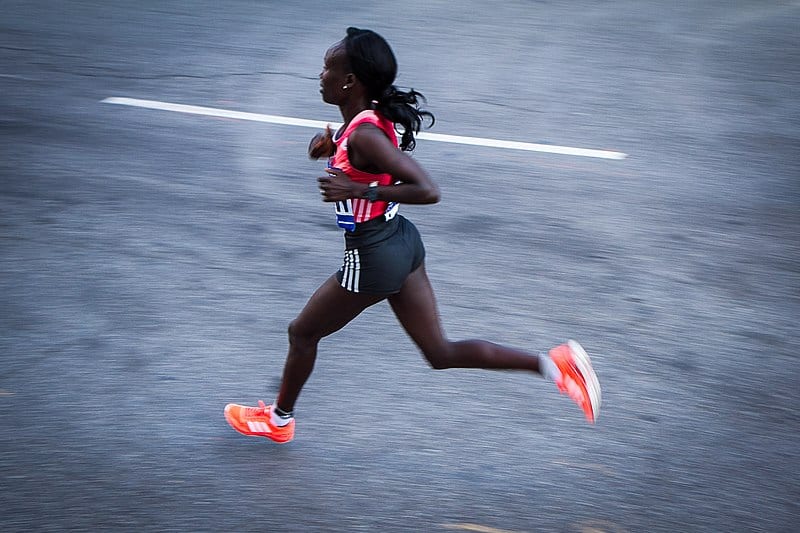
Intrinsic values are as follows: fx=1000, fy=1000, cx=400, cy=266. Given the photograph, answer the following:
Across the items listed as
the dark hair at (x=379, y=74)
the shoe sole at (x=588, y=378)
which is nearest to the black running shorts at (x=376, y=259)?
the dark hair at (x=379, y=74)

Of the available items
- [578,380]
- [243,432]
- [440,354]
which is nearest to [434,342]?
[440,354]

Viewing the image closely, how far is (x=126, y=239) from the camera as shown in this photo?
20.9 ft

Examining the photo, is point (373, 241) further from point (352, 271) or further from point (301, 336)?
point (301, 336)

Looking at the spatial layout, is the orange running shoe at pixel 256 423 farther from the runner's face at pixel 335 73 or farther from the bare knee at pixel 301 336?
the runner's face at pixel 335 73

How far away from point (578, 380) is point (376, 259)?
1087 mm

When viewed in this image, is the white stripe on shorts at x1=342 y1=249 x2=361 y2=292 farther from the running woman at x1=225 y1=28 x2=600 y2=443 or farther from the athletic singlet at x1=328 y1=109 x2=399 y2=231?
the athletic singlet at x1=328 y1=109 x2=399 y2=231

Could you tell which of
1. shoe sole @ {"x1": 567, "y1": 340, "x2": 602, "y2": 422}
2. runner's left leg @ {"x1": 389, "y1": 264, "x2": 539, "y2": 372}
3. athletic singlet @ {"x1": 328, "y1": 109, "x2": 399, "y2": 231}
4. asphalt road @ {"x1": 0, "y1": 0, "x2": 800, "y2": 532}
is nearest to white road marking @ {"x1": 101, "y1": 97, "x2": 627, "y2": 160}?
asphalt road @ {"x1": 0, "y1": 0, "x2": 800, "y2": 532}

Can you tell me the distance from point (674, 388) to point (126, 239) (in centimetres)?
350

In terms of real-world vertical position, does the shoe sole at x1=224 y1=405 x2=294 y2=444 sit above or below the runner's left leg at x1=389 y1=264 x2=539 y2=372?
below

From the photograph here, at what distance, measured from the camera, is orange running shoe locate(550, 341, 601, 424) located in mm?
4273

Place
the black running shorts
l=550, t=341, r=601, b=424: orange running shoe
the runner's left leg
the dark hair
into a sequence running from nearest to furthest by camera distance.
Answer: the dark hair
the black running shorts
the runner's left leg
l=550, t=341, r=601, b=424: orange running shoe

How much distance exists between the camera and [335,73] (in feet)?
12.3

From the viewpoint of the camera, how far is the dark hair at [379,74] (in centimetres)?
368

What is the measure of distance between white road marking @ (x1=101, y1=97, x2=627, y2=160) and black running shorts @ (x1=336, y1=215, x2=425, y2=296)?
14.4 feet
